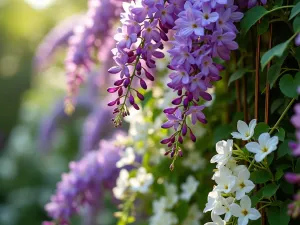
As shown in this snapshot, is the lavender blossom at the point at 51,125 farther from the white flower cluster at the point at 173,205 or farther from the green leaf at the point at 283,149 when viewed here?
the green leaf at the point at 283,149

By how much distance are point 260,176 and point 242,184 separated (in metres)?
0.04

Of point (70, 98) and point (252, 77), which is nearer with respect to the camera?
→ point (252, 77)

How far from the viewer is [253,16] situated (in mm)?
819

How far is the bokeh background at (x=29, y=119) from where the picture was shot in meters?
3.69

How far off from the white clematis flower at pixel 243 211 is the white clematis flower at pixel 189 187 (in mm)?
391

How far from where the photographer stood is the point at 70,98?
1296mm

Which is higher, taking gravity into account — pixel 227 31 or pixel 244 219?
pixel 227 31

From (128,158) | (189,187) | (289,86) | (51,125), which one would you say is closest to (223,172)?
(289,86)

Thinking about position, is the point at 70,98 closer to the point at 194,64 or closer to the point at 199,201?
the point at 199,201

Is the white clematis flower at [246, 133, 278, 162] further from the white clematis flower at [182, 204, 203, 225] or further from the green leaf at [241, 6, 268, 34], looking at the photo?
the white clematis flower at [182, 204, 203, 225]

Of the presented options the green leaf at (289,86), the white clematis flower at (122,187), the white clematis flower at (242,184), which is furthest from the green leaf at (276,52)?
the white clematis flower at (122,187)

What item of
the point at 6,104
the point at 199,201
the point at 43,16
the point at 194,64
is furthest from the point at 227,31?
the point at 43,16

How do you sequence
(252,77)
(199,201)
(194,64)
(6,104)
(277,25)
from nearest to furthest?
1. (194,64)
2. (277,25)
3. (252,77)
4. (199,201)
5. (6,104)

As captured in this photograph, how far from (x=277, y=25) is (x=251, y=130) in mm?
212
